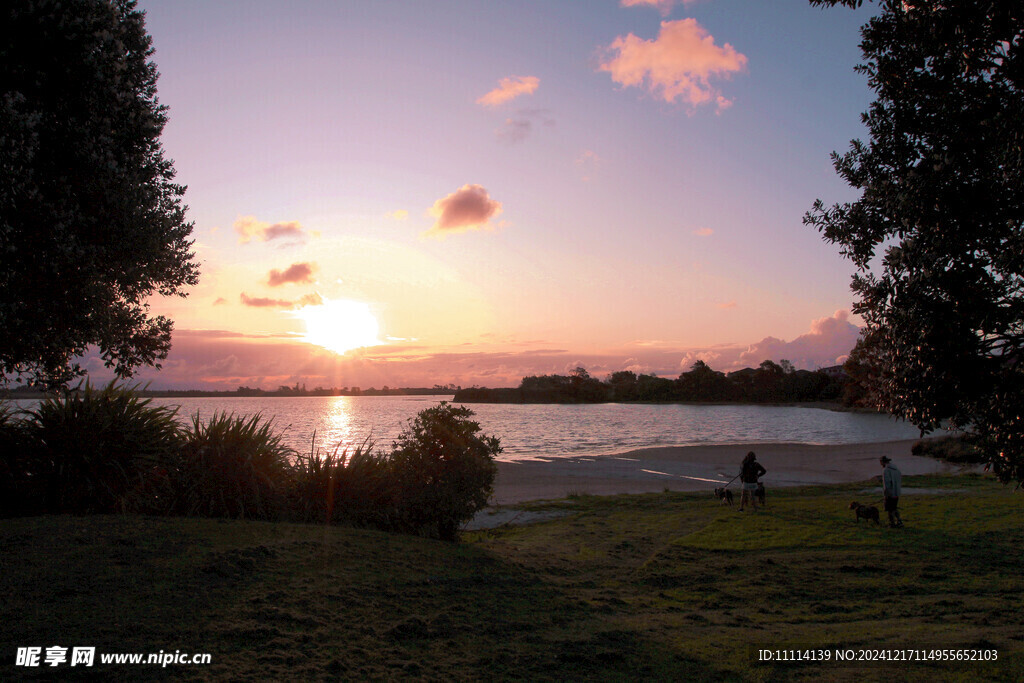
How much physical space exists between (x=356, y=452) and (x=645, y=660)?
6.80 metres

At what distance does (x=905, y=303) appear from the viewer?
20.8 ft

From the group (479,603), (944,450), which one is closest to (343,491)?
(479,603)

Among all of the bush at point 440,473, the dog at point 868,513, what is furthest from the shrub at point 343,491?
the dog at point 868,513

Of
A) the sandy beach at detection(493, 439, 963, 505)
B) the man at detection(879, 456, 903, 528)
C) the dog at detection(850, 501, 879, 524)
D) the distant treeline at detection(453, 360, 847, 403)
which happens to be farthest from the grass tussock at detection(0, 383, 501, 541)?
the distant treeline at detection(453, 360, 847, 403)

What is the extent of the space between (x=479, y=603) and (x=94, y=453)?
259 inches

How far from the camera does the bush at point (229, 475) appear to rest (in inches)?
371

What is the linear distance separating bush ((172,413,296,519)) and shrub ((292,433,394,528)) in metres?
0.33

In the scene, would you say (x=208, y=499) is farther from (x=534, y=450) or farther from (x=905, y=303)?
(x=534, y=450)

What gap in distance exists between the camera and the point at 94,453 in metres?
9.17

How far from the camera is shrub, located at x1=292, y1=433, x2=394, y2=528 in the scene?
10000 mm

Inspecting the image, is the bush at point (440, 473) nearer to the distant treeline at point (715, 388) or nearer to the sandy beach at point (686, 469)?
the sandy beach at point (686, 469)

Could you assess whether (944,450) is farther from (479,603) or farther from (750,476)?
(479,603)

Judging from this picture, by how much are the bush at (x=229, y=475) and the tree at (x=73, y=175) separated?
8.50 ft

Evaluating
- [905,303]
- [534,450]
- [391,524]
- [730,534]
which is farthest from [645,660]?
[534,450]
